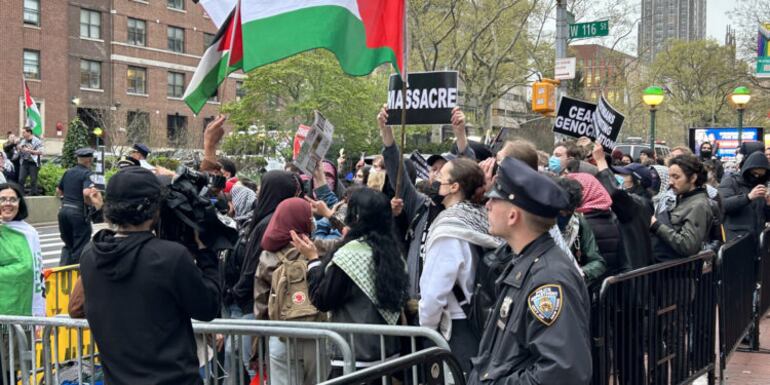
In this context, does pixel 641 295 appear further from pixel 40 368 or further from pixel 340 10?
pixel 40 368

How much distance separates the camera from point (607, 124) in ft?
30.7

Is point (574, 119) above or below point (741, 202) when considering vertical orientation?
above

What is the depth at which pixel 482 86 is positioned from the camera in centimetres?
4150

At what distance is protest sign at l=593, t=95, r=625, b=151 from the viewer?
9289 millimetres

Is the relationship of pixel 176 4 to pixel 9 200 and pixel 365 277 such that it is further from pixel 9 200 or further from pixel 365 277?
pixel 365 277

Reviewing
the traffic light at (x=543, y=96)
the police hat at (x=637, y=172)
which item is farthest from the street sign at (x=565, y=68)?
the police hat at (x=637, y=172)

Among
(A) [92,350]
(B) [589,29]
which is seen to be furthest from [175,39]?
(A) [92,350]

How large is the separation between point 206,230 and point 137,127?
41965 mm

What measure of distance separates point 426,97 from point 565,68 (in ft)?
26.0

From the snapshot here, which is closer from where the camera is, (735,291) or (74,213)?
(735,291)

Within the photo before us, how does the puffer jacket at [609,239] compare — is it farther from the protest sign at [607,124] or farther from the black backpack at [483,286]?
the protest sign at [607,124]

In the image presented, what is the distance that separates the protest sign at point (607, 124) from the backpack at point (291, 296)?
4.95 meters

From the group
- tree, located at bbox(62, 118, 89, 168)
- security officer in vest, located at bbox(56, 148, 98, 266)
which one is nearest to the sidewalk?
Answer: security officer in vest, located at bbox(56, 148, 98, 266)

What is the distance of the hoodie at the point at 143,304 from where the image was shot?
12.2 ft
